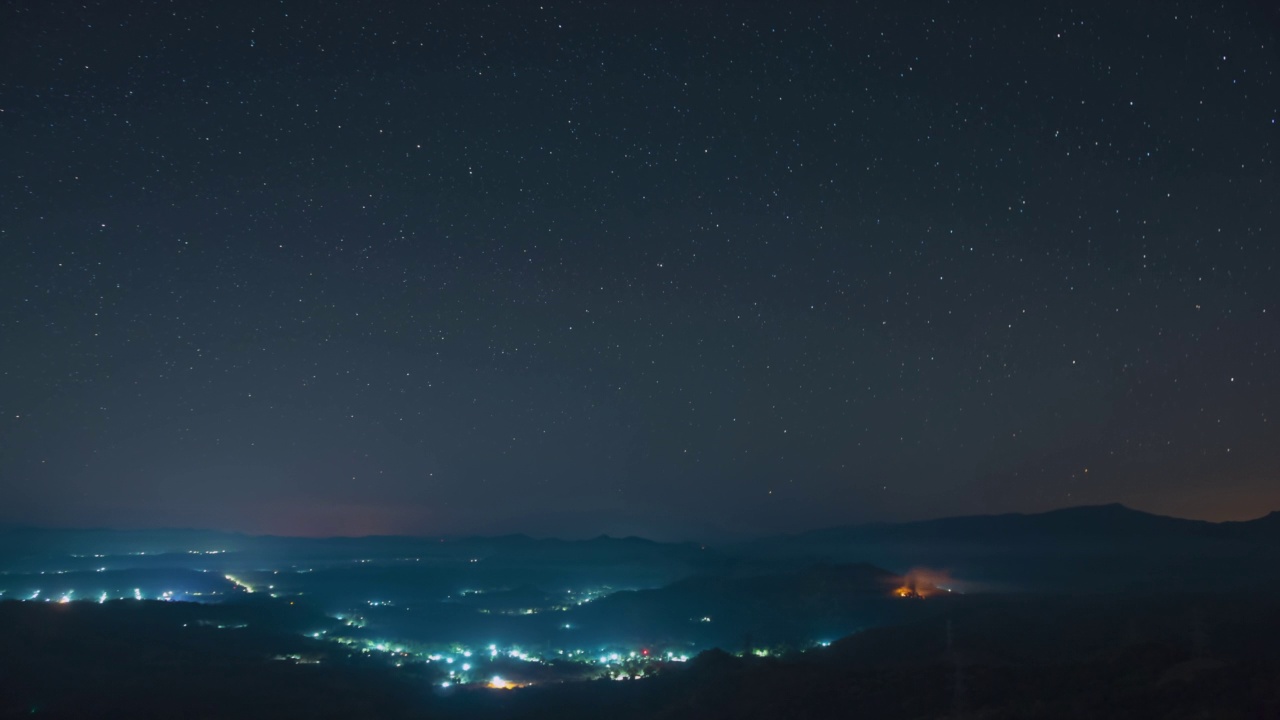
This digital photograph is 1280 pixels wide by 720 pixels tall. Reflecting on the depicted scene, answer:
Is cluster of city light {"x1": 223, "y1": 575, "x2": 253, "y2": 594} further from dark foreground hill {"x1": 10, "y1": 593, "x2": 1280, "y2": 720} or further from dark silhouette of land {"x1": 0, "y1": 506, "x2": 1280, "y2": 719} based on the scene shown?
dark foreground hill {"x1": 10, "y1": 593, "x2": 1280, "y2": 720}

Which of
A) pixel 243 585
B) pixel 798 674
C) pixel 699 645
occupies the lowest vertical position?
pixel 243 585

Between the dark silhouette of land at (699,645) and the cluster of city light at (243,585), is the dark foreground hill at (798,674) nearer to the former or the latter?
the dark silhouette of land at (699,645)

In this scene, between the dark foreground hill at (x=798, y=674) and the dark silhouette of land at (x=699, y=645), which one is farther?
the dark silhouette of land at (x=699, y=645)

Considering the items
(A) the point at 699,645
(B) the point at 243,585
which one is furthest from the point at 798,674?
(B) the point at 243,585

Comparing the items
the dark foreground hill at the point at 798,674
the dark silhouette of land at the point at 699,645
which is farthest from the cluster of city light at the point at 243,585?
the dark foreground hill at the point at 798,674

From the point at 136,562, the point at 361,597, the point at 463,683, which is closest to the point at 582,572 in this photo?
the point at 361,597

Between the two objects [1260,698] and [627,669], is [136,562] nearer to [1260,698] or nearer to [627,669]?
[627,669]

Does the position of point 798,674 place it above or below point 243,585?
above

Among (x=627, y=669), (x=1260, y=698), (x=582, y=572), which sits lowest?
(x=582, y=572)

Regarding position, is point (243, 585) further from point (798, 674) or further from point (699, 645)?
point (798, 674)

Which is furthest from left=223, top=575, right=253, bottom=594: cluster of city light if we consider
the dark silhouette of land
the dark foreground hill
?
the dark foreground hill

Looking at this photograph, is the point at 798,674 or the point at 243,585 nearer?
the point at 798,674
